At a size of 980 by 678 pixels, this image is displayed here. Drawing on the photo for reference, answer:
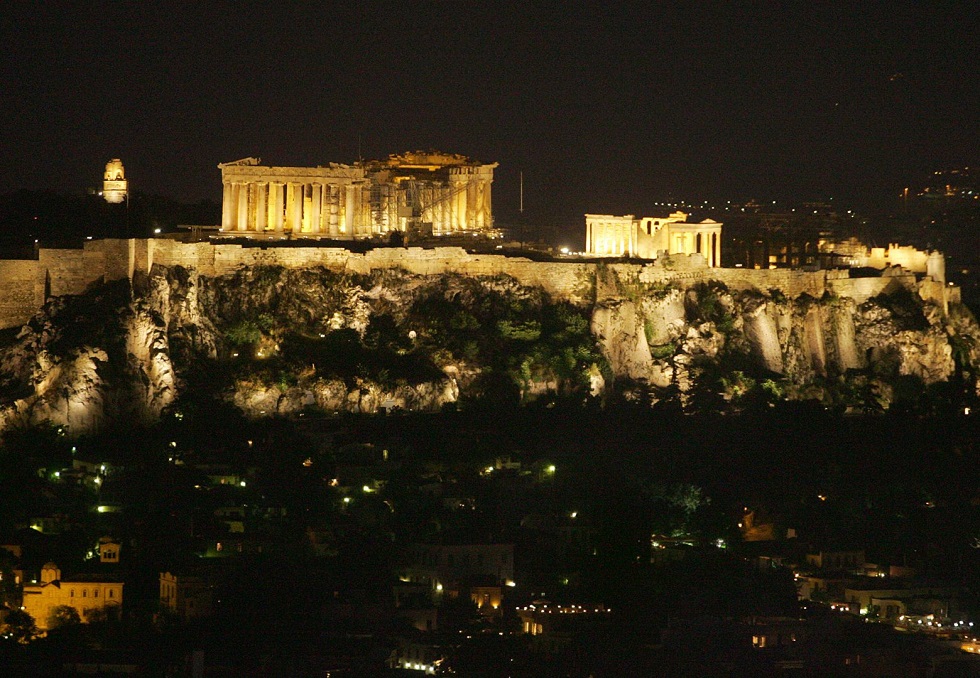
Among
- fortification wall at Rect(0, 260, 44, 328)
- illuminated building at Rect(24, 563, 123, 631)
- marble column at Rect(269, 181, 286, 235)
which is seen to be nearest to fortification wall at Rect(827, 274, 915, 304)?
marble column at Rect(269, 181, 286, 235)

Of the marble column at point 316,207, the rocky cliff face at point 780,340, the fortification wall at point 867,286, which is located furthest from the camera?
the fortification wall at point 867,286

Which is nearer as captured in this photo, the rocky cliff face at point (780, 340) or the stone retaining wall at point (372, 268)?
the stone retaining wall at point (372, 268)

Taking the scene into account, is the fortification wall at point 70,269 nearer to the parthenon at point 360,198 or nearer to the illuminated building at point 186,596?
the parthenon at point 360,198

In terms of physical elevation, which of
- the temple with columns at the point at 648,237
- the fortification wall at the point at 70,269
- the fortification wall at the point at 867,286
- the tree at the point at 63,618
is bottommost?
the tree at the point at 63,618

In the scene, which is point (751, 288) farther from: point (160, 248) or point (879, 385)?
point (160, 248)

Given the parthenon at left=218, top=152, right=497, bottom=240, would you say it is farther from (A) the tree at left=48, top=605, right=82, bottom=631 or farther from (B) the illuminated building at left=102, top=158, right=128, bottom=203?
(A) the tree at left=48, top=605, right=82, bottom=631

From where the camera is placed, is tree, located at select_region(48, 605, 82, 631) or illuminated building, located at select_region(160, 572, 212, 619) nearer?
tree, located at select_region(48, 605, 82, 631)

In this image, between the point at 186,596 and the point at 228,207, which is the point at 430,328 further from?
the point at 186,596

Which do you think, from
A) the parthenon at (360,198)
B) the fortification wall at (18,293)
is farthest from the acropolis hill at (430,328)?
the parthenon at (360,198)
